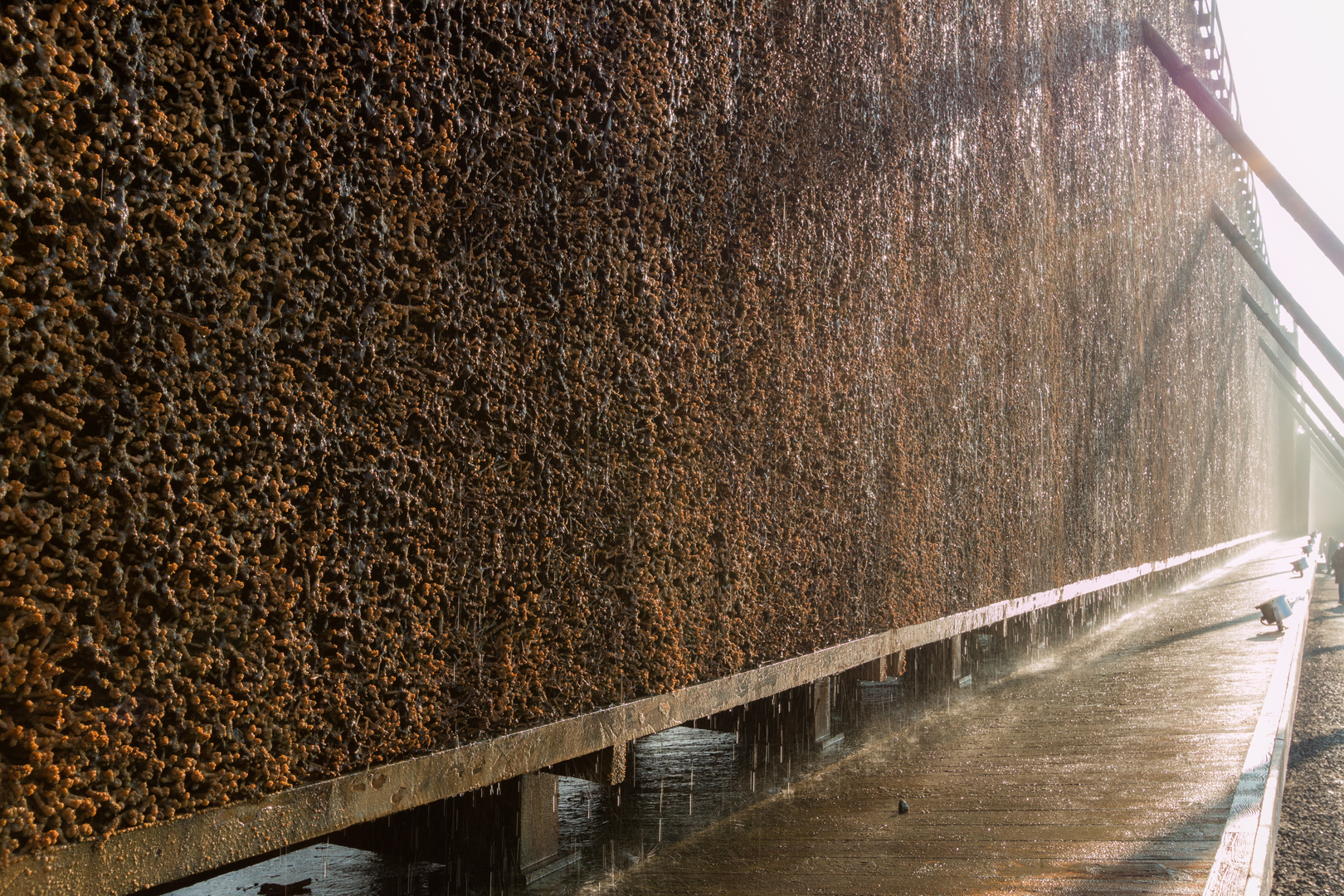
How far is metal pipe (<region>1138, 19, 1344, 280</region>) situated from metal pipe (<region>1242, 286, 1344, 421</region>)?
33.0 feet

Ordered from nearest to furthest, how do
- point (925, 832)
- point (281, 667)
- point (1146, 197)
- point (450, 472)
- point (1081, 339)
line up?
point (281, 667) < point (450, 472) < point (925, 832) < point (1081, 339) < point (1146, 197)

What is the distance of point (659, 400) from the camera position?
288cm

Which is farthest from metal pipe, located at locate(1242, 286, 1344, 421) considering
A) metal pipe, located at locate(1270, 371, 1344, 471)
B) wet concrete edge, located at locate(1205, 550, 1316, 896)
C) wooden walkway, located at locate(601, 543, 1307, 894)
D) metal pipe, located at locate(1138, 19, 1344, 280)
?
wet concrete edge, located at locate(1205, 550, 1316, 896)

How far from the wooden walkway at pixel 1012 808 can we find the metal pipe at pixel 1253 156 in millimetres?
4824

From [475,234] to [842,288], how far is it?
2.00 m

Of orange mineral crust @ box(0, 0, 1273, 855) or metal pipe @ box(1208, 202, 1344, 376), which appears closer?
orange mineral crust @ box(0, 0, 1273, 855)

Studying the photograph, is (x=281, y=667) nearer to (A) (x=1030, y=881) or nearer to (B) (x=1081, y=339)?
(A) (x=1030, y=881)

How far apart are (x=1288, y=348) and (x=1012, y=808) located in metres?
20.2

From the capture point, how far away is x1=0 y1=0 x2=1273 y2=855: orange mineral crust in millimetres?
1455

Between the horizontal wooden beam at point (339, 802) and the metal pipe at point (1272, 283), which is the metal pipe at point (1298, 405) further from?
the horizontal wooden beam at point (339, 802)

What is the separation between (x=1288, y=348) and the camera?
66.7 feet

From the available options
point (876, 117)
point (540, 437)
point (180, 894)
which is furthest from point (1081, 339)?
point (180, 894)

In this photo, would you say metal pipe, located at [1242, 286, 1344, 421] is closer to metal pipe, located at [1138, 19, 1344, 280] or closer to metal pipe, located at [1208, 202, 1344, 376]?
metal pipe, located at [1208, 202, 1344, 376]

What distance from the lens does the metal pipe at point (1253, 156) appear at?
30.0 feet
